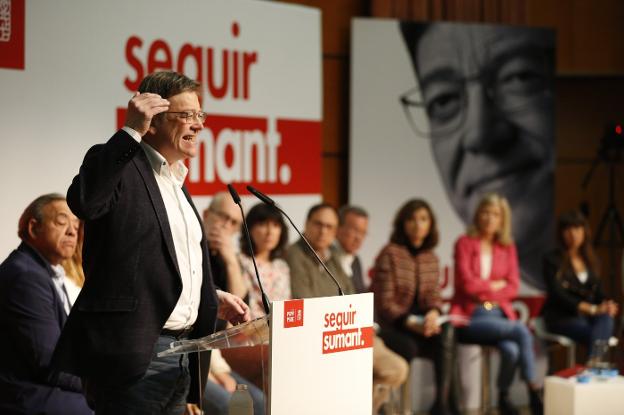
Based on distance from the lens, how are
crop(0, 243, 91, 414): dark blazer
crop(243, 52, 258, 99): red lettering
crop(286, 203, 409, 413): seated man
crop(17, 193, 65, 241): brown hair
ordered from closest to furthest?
crop(0, 243, 91, 414): dark blazer < crop(17, 193, 65, 241): brown hair < crop(286, 203, 409, 413): seated man < crop(243, 52, 258, 99): red lettering

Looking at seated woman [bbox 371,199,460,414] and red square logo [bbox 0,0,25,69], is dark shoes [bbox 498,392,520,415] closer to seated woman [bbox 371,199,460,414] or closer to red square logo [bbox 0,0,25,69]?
seated woman [bbox 371,199,460,414]

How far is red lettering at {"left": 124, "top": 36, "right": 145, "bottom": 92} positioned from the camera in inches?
203

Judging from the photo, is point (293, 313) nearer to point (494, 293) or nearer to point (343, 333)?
point (343, 333)

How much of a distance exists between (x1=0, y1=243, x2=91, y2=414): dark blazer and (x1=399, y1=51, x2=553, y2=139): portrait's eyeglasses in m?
3.63

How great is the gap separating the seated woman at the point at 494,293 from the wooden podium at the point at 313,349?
3.37 metres

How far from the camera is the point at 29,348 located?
3.54 metres

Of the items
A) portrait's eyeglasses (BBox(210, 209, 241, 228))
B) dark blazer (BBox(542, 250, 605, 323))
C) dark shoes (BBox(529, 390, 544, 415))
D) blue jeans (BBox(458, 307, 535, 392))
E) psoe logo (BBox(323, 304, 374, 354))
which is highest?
portrait's eyeglasses (BBox(210, 209, 241, 228))

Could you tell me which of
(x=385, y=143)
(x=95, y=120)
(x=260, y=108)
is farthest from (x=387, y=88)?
(x=95, y=120)

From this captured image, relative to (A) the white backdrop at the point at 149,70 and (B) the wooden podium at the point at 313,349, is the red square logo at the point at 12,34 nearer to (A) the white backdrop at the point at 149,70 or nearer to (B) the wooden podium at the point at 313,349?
(A) the white backdrop at the point at 149,70

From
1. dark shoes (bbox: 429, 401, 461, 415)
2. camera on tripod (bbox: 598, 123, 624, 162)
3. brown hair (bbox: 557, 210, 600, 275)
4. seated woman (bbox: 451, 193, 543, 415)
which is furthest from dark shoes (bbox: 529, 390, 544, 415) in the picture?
camera on tripod (bbox: 598, 123, 624, 162)

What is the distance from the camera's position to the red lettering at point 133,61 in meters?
5.16

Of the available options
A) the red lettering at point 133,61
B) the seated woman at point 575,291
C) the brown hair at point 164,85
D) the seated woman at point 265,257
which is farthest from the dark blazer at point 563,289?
the brown hair at point 164,85

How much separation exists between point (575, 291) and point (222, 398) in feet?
14.0

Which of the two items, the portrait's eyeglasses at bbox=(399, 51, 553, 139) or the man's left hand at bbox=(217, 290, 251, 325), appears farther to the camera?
the portrait's eyeglasses at bbox=(399, 51, 553, 139)
